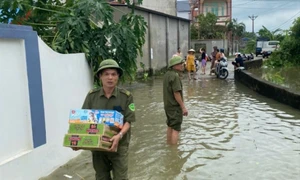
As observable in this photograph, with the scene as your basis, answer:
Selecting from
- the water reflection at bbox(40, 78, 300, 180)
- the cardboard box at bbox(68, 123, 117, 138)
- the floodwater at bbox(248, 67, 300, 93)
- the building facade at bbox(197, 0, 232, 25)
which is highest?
the building facade at bbox(197, 0, 232, 25)

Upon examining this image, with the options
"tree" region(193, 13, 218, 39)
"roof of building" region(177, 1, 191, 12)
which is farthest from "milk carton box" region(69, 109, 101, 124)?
"roof of building" region(177, 1, 191, 12)

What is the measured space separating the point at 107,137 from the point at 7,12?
409 cm

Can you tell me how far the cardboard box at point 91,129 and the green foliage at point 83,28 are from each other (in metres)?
2.97

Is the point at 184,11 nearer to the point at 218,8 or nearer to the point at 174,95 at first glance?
the point at 218,8

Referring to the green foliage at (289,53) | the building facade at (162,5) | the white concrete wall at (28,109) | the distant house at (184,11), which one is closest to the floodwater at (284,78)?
the green foliage at (289,53)

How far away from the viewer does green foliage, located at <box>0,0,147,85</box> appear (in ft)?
19.6

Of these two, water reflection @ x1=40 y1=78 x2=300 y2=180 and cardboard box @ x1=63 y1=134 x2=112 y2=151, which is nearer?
cardboard box @ x1=63 y1=134 x2=112 y2=151

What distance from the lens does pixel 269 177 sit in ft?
15.1

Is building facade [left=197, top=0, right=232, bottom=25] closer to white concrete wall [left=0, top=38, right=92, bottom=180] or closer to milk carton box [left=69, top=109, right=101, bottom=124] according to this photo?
white concrete wall [left=0, top=38, right=92, bottom=180]

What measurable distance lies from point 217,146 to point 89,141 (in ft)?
11.7

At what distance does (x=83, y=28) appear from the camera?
5.99m

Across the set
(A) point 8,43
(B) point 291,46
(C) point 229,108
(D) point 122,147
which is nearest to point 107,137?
(D) point 122,147

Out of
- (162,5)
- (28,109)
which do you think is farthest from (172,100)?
(162,5)

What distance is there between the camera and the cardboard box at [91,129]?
304 centimetres
